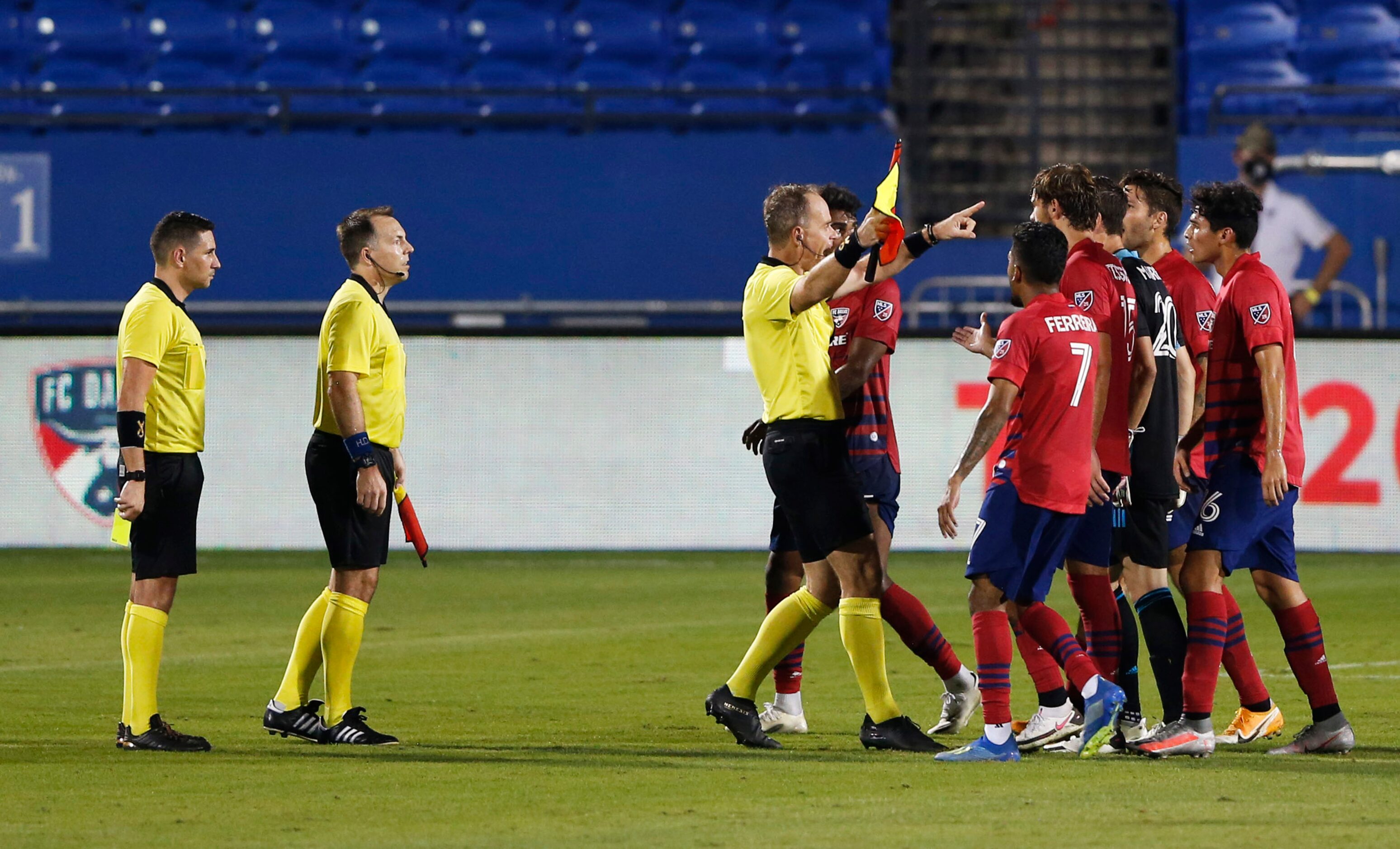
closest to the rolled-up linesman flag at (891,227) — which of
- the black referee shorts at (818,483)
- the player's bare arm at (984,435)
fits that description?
the player's bare arm at (984,435)

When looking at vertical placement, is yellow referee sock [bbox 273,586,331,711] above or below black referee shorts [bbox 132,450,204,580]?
below

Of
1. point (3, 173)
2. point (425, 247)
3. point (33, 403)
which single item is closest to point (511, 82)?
point (425, 247)

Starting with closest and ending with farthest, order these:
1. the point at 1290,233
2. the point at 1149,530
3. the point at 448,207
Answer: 1. the point at 1149,530
2. the point at 1290,233
3. the point at 448,207

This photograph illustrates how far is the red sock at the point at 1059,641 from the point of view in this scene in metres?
6.61

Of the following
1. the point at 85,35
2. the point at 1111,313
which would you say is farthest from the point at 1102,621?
the point at 85,35

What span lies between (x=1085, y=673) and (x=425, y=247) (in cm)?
1243

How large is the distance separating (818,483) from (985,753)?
111 cm

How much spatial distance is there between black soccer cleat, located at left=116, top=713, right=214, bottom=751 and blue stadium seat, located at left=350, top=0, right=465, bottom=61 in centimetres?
1438

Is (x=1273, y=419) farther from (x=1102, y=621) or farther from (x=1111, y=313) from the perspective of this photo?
(x=1102, y=621)

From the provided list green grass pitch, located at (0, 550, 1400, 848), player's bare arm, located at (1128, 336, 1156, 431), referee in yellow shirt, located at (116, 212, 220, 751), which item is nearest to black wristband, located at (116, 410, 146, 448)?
referee in yellow shirt, located at (116, 212, 220, 751)

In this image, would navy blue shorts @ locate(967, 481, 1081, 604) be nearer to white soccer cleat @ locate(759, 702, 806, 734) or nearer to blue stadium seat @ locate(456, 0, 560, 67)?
white soccer cleat @ locate(759, 702, 806, 734)

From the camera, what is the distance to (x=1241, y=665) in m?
7.26

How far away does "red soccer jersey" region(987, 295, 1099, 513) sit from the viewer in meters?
6.55

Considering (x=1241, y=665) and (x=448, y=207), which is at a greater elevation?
(x=448, y=207)
